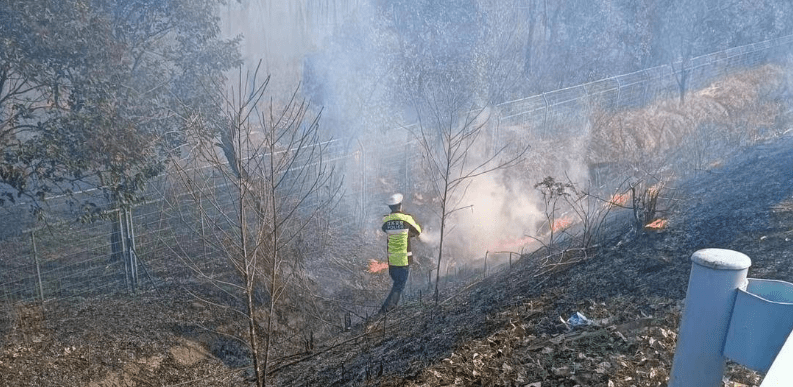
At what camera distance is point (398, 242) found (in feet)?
25.8

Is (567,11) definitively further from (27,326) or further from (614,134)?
(27,326)

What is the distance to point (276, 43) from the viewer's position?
2192 centimetres

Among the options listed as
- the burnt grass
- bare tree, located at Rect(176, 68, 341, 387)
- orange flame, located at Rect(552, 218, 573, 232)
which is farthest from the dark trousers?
orange flame, located at Rect(552, 218, 573, 232)

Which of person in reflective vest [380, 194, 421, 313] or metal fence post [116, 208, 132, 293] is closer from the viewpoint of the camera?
person in reflective vest [380, 194, 421, 313]

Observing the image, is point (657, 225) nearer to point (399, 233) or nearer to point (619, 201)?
point (399, 233)

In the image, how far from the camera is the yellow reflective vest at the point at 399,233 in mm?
7735

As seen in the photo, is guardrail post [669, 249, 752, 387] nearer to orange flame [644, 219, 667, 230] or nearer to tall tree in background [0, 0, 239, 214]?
orange flame [644, 219, 667, 230]

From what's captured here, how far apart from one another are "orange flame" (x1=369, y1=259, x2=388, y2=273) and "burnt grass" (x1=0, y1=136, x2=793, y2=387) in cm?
211

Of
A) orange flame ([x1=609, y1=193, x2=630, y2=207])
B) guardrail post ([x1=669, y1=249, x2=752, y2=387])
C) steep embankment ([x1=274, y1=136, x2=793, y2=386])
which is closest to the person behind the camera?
guardrail post ([x1=669, y1=249, x2=752, y2=387])

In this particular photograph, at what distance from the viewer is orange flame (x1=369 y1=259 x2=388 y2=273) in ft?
33.2

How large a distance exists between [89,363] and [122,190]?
218cm

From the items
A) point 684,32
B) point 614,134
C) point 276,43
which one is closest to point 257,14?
point 276,43

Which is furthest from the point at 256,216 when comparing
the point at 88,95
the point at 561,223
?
the point at 561,223

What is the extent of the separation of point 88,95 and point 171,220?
3535mm
